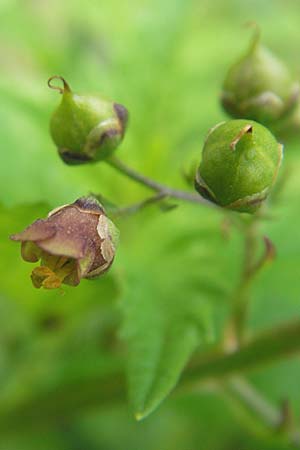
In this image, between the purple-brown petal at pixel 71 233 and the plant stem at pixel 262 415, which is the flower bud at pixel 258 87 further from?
the plant stem at pixel 262 415

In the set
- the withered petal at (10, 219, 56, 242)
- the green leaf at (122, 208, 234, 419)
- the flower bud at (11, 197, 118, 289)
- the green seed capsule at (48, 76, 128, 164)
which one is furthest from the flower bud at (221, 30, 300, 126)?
the withered petal at (10, 219, 56, 242)

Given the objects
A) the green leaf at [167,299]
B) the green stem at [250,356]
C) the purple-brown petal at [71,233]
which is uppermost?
the purple-brown petal at [71,233]

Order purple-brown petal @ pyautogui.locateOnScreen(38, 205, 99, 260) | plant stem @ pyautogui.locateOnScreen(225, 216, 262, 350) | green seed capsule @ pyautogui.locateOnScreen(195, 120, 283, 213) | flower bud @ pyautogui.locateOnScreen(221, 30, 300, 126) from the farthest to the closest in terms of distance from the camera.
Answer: plant stem @ pyautogui.locateOnScreen(225, 216, 262, 350), flower bud @ pyautogui.locateOnScreen(221, 30, 300, 126), green seed capsule @ pyautogui.locateOnScreen(195, 120, 283, 213), purple-brown petal @ pyautogui.locateOnScreen(38, 205, 99, 260)

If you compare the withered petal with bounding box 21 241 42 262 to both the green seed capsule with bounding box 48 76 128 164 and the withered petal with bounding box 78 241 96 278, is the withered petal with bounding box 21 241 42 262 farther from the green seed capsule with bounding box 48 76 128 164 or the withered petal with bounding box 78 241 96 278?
the green seed capsule with bounding box 48 76 128 164

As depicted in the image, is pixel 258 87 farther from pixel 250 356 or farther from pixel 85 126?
pixel 250 356

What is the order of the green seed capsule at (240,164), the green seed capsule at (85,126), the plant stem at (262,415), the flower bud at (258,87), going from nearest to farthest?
1. the green seed capsule at (240,164)
2. the green seed capsule at (85,126)
3. the flower bud at (258,87)
4. the plant stem at (262,415)

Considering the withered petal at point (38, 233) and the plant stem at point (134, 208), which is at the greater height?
the withered petal at point (38, 233)

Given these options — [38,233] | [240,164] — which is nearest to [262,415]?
[240,164]

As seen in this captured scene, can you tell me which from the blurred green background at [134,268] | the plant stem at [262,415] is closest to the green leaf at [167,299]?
the blurred green background at [134,268]
